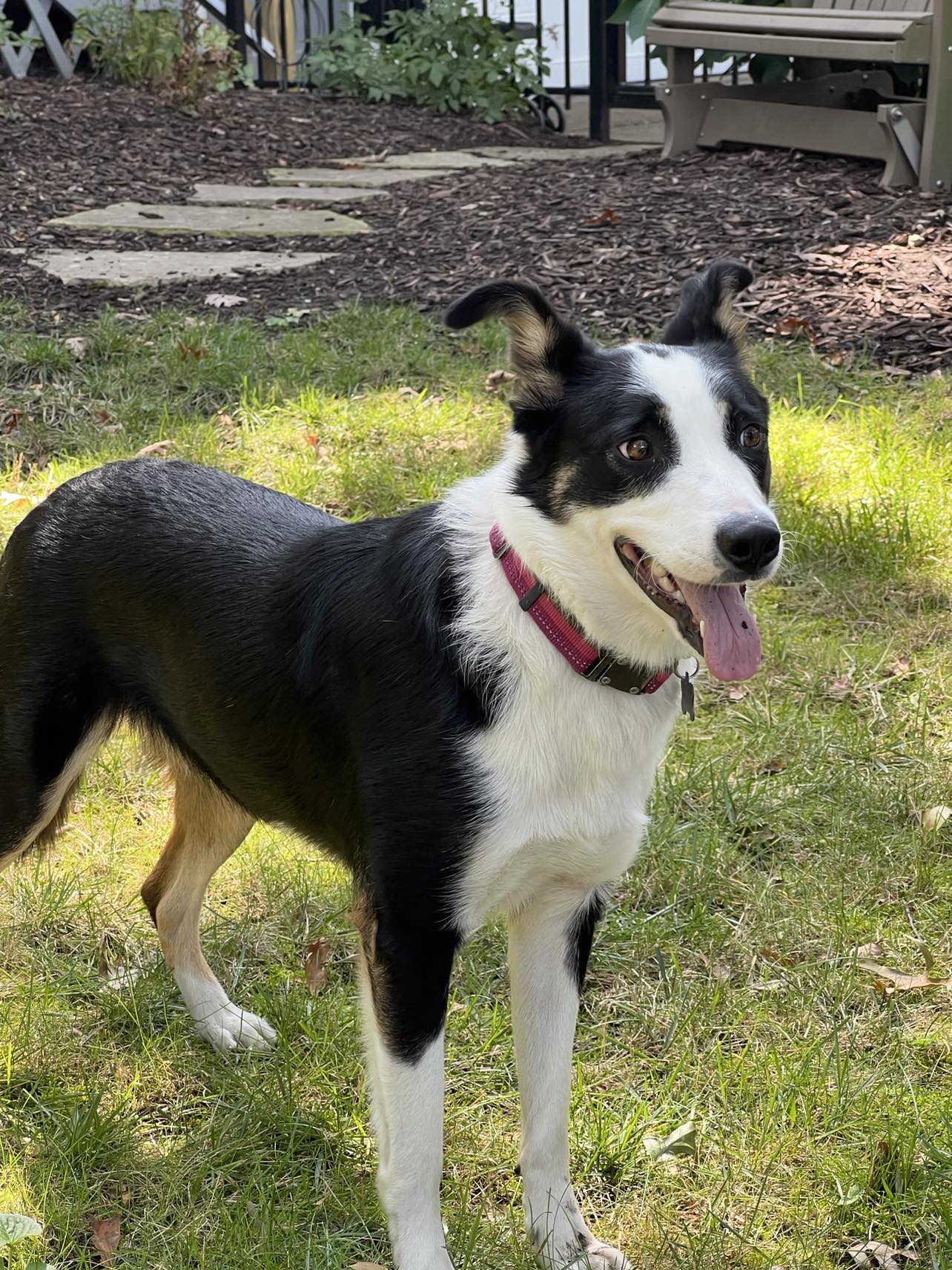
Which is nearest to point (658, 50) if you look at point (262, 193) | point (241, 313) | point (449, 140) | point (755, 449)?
point (449, 140)

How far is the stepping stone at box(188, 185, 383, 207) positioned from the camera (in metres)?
8.43

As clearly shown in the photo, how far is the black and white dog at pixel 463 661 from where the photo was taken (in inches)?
89.5

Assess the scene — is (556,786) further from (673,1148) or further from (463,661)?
(673,1148)

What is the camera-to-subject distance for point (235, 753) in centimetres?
272

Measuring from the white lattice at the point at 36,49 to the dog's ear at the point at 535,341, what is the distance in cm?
969

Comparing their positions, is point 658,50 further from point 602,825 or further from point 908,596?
point 602,825

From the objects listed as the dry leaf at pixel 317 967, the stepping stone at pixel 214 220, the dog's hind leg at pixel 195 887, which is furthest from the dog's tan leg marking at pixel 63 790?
the stepping stone at pixel 214 220

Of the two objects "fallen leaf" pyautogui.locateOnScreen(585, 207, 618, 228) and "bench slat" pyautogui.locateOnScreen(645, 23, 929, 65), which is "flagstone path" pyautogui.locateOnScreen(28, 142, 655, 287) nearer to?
"bench slat" pyautogui.locateOnScreen(645, 23, 929, 65)

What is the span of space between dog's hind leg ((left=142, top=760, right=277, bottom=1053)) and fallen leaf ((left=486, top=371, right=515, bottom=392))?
3.12 meters

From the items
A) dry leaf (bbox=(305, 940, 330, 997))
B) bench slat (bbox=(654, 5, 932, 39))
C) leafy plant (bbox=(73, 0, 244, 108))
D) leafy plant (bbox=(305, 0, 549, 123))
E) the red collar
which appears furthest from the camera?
leafy plant (bbox=(305, 0, 549, 123))

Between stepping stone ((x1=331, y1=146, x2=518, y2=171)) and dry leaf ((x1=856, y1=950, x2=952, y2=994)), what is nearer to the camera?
dry leaf ((x1=856, y1=950, x2=952, y2=994))

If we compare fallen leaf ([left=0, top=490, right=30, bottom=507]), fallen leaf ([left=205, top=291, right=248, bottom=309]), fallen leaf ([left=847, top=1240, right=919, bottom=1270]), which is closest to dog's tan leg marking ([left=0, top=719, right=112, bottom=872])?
fallen leaf ([left=847, top=1240, right=919, bottom=1270])

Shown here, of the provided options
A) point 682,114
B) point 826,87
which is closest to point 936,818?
point 826,87

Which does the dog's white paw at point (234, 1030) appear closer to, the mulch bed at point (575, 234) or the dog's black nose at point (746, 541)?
the dog's black nose at point (746, 541)
